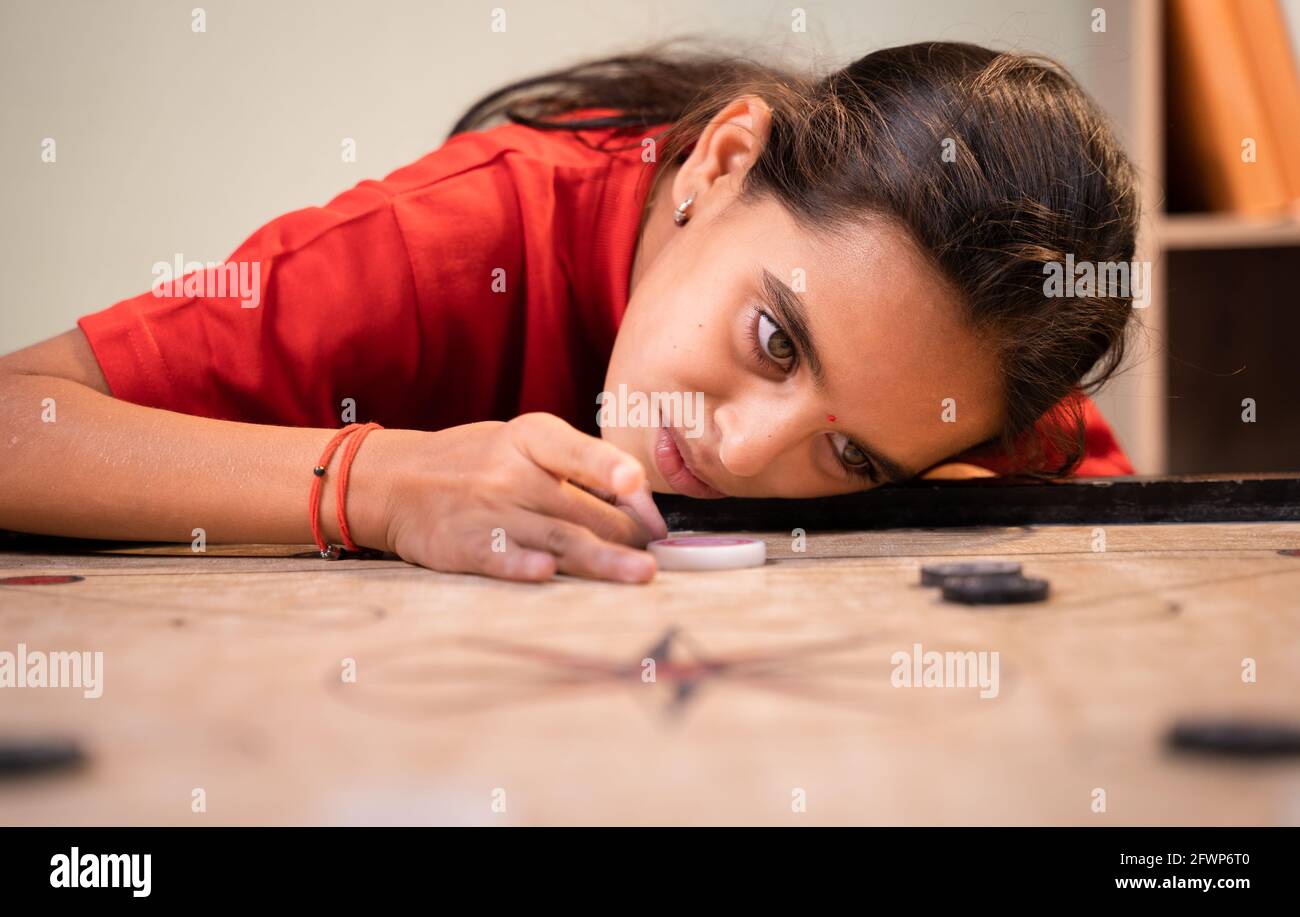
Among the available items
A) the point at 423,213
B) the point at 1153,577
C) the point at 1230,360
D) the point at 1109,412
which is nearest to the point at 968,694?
the point at 1153,577

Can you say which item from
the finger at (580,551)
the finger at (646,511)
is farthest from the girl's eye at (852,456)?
the finger at (580,551)

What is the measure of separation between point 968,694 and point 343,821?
213 millimetres

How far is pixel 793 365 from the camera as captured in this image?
3.00 feet

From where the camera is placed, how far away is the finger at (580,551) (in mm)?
646

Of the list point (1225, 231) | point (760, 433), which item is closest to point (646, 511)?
point (760, 433)

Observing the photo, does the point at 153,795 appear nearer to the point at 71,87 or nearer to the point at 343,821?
the point at 343,821

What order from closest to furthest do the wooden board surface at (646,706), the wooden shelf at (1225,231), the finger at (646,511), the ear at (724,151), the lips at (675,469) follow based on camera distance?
the wooden board surface at (646,706) < the finger at (646,511) < the lips at (675,469) < the ear at (724,151) < the wooden shelf at (1225,231)

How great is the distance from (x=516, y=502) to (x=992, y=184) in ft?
1.70

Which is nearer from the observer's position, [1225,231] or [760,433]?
[760,433]

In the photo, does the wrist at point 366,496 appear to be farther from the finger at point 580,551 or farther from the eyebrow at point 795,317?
the eyebrow at point 795,317

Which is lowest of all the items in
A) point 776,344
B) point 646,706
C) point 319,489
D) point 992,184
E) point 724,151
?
point 646,706

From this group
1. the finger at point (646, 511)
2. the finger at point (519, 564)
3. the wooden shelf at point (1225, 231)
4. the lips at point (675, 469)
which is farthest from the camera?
the wooden shelf at point (1225, 231)

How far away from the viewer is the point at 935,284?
A: 2.97 ft

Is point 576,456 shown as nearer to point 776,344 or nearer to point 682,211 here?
point 776,344
